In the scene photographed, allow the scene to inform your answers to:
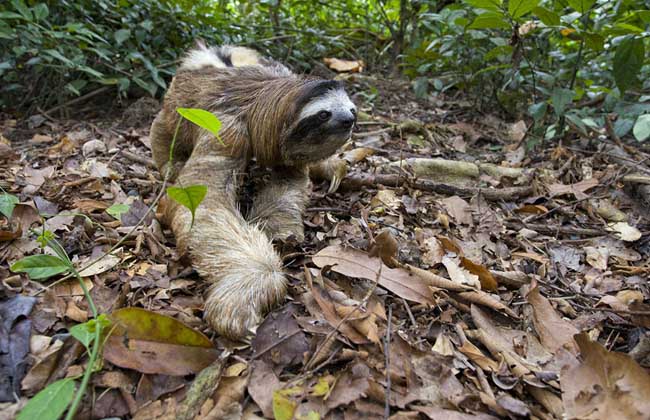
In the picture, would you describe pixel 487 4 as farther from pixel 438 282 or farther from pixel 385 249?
pixel 438 282

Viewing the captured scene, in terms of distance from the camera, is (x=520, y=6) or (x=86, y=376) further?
(x=520, y=6)

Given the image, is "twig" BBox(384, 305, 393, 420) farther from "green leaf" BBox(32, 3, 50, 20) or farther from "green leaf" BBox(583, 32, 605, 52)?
"green leaf" BBox(32, 3, 50, 20)

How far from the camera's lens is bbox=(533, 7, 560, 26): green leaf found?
185 inches

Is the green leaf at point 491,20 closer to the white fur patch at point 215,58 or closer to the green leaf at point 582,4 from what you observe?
the green leaf at point 582,4

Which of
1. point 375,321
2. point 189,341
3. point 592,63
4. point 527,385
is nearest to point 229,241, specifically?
point 189,341

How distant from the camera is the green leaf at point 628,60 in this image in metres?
4.62

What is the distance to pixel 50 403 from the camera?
1.90m

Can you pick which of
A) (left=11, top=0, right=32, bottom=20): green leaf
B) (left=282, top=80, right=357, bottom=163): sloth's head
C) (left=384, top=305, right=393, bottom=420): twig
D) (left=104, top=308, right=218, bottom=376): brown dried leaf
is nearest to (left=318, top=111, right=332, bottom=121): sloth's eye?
(left=282, top=80, right=357, bottom=163): sloth's head

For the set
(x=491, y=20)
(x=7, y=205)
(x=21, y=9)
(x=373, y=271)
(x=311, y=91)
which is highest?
(x=21, y=9)

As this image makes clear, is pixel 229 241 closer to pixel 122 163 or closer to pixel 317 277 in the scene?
pixel 317 277

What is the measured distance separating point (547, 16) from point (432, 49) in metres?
3.47

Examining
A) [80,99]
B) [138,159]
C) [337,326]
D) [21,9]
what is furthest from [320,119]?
[80,99]

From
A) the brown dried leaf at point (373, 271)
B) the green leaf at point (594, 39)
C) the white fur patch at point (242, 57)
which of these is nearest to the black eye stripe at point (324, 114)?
the brown dried leaf at point (373, 271)

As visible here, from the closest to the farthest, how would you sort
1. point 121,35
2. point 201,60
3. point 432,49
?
point 201,60
point 121,35
point 432,49
